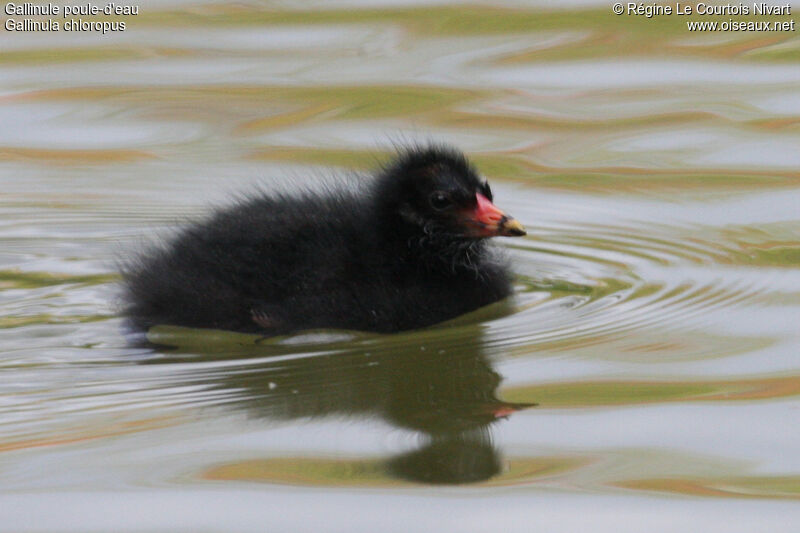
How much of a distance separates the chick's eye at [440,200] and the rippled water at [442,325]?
0.48 metres

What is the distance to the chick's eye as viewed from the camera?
6.84 meters

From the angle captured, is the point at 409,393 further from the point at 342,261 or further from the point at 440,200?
the point at 440,200

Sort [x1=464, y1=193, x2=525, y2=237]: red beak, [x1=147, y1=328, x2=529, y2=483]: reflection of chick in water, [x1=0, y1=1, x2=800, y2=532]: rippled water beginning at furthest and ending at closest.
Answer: [x1=464, y1=193, x2=525, y2=237]: red beak → [x1=147, y1=328, x2=529, y2=483]: reflection of chick in water → [x1=0, y1=1, x2=800, y2=532]: rippled water

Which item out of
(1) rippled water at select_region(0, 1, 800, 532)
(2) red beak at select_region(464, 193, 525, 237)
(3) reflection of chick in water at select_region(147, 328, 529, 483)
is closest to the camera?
(1) rippled water at select_region(0, 1, 800, 532)

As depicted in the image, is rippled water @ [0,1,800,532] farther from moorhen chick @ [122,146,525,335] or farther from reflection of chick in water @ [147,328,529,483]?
moorhen chick @ [122,146,525,335]

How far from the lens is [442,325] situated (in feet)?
21.5

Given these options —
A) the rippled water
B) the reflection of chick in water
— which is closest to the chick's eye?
the rippled water

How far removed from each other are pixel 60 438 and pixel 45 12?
777 centimetres

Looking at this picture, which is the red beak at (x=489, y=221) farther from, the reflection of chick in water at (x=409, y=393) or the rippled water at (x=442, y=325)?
the reflection of chick in water at (x=409, y=393)

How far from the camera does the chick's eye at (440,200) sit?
6840mm

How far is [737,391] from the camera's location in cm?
566

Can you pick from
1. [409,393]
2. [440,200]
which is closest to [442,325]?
[440,200]

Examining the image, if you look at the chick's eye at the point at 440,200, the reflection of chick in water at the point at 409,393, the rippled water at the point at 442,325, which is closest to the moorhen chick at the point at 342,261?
the chick's eye at the point at 440,200

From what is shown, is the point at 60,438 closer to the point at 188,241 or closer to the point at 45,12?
the point at 188,241
